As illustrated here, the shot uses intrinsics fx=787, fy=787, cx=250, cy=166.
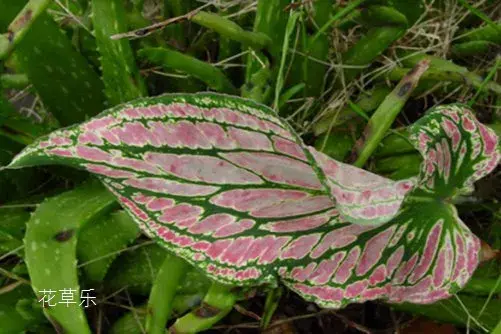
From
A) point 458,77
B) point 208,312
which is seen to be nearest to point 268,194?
point 208,312

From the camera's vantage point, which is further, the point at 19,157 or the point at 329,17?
the point at 329,17

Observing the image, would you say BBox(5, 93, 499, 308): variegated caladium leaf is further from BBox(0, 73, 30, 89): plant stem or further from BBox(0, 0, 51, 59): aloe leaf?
BBox(0, 73, 30, 89): plant stem

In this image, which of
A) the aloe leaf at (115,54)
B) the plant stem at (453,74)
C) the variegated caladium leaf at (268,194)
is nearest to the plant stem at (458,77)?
the plant stem at (453,74)

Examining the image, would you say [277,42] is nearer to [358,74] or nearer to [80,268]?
[358,74]

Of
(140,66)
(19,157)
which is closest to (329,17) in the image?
(140,66)

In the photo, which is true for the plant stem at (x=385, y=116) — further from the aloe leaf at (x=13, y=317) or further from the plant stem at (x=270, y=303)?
the aloe leaf at (x=13, y=317)

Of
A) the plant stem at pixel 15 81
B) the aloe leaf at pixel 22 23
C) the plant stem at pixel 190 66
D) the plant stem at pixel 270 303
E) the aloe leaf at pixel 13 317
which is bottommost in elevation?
the plant stem at pixel 270 303
